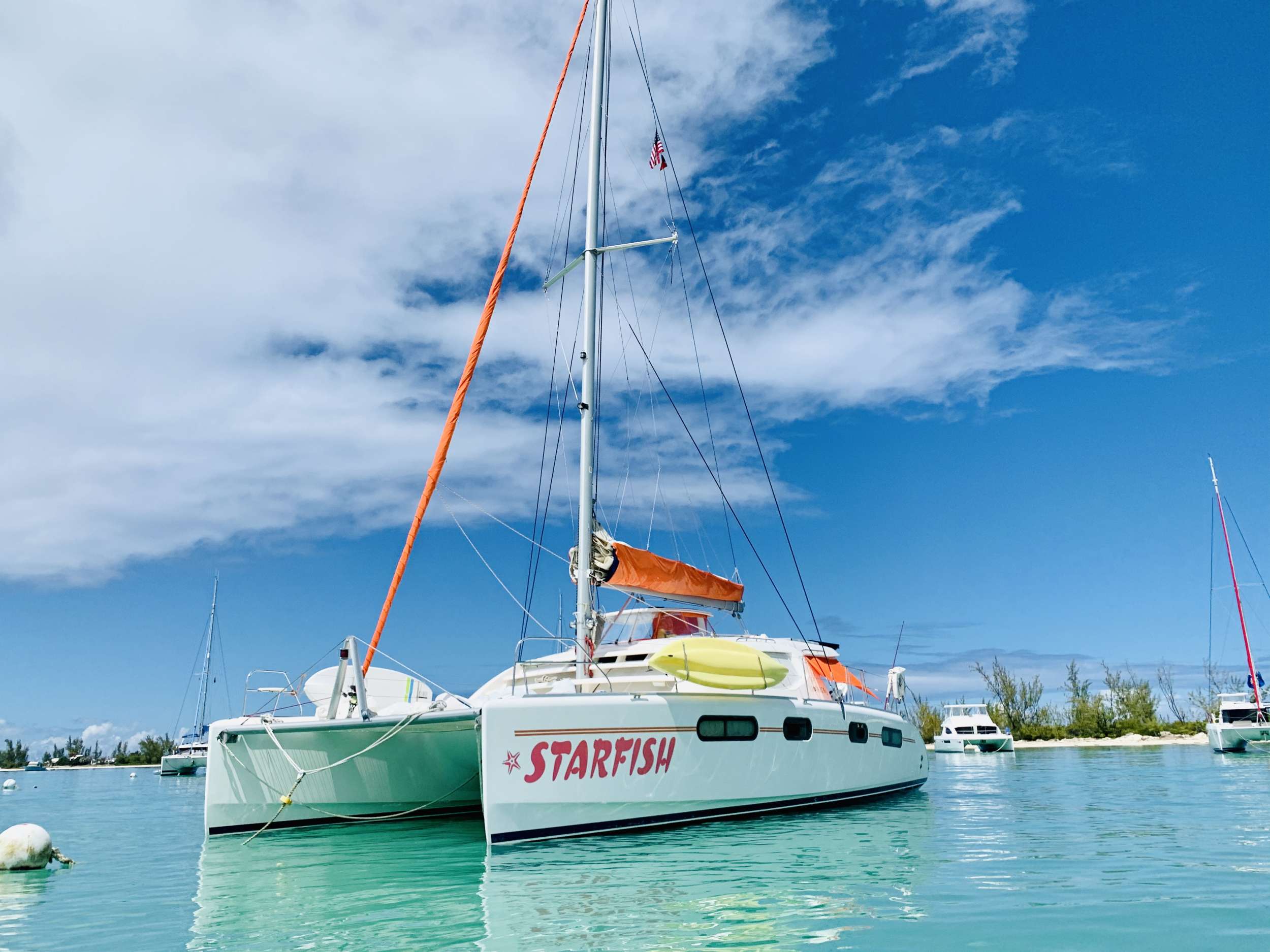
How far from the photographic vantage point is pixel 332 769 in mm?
12344

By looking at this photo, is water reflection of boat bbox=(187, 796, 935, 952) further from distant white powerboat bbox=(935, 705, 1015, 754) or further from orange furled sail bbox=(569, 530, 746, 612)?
distant white powerboat bbox=(935, 705, 1015, 754)

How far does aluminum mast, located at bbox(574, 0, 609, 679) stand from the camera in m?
12.2

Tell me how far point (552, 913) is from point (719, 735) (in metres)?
4.54

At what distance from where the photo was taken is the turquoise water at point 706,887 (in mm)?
5875

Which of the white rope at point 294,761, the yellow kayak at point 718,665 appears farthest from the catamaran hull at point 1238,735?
the white rope at point 294,761

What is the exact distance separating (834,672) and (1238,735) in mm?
29323

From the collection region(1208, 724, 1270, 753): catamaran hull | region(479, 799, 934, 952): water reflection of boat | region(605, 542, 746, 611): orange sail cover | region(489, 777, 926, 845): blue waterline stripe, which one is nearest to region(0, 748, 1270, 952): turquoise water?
region(479, 799, 934, 952): water reflection of boat

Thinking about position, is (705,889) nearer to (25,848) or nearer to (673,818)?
(673,818)

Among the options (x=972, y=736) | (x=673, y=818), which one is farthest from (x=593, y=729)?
(x=972, y=736)

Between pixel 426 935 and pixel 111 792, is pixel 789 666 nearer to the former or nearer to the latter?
pixel 426 935

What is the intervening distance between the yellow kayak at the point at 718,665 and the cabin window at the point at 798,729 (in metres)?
0.82

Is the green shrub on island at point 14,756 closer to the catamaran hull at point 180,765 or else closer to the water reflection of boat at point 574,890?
the catamaran hull at point 180,765

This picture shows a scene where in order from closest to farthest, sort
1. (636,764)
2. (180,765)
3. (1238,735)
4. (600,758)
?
(600,758) → (636,764) → (1238,735) → (180,765)

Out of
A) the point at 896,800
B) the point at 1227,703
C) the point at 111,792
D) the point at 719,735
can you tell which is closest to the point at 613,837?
the point at 719,735
